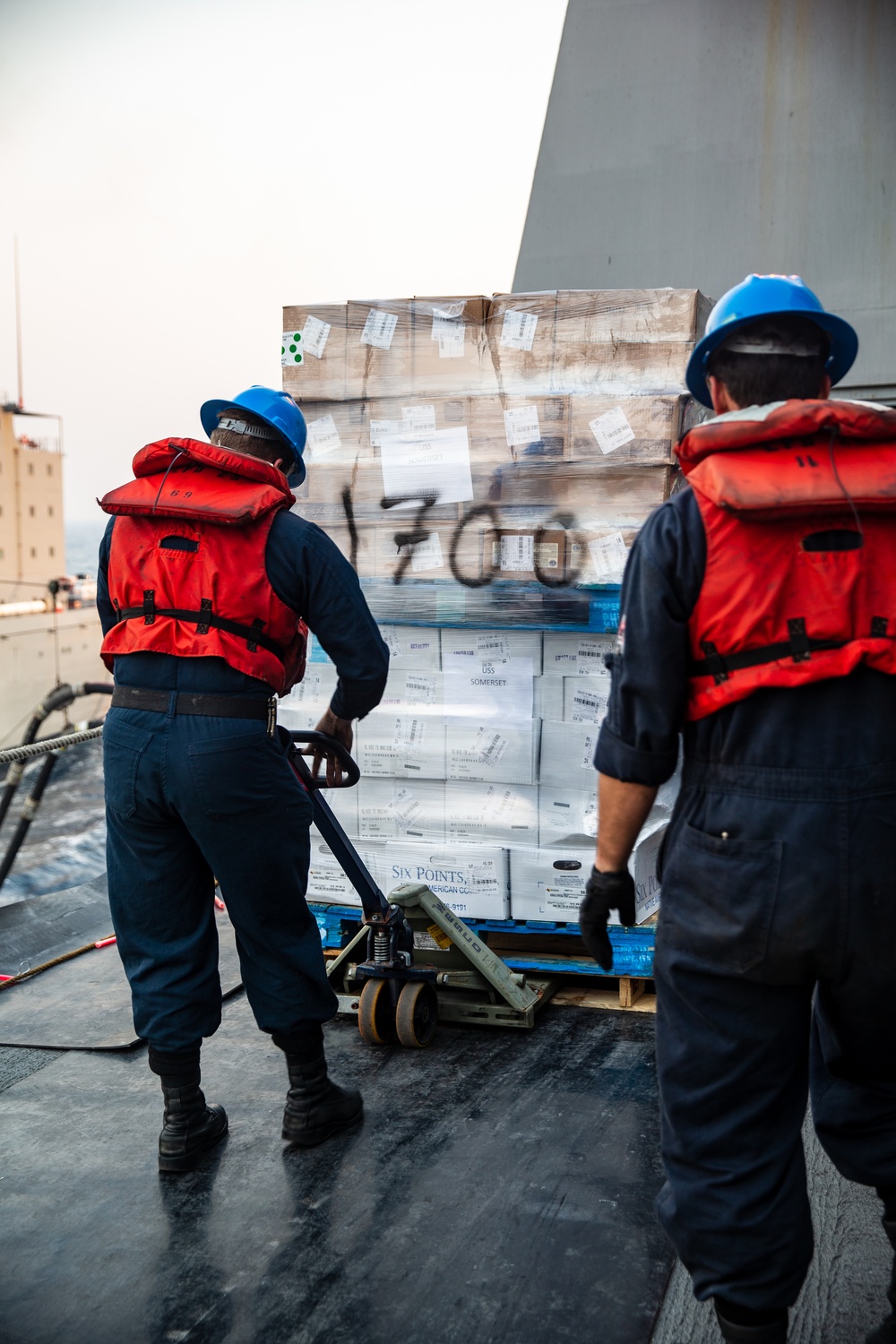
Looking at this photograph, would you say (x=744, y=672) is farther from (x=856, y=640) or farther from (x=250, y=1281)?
(x=250, y=1281)

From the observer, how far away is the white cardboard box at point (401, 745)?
4312 millimetres

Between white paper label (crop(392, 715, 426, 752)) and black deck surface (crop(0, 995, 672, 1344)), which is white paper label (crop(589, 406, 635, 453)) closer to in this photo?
white paper label (crop(392, 715, 426, 752))

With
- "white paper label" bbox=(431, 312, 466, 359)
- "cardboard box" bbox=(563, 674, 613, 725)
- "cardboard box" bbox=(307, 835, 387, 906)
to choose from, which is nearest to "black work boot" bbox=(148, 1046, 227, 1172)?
"cardboard box" bbox=(307, 835, 387, 906)

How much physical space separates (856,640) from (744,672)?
0.21 meters

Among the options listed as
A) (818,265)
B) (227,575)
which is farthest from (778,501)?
(818,265)

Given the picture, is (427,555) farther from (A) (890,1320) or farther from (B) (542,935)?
(A) (890,1320)

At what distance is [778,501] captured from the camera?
195 cm

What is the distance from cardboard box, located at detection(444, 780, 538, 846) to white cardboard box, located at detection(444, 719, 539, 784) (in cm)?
5

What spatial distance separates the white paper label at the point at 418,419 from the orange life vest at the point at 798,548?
224cm

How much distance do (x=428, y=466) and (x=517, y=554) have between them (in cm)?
48

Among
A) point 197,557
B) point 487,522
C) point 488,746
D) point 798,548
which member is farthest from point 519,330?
point 798,548

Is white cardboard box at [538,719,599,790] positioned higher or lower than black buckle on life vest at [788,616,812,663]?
lower

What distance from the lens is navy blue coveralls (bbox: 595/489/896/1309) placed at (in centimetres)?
196

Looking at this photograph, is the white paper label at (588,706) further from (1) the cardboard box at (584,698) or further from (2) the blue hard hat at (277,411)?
(2) the blue hard hat at (277,411)
